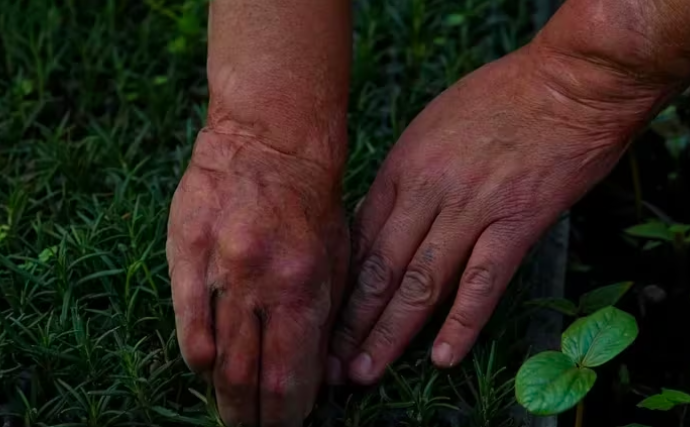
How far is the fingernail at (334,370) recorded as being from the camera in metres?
1.50

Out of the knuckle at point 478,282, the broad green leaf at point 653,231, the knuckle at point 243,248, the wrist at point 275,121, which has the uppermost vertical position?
the wrist at point 275,121

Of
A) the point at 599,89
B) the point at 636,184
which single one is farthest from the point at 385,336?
the point at 636,184

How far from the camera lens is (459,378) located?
1535mm

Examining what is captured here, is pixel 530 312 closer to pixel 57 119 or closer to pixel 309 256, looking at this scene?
pixel 309 256

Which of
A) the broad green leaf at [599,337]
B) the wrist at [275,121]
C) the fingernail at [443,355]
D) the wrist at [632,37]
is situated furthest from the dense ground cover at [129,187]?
the wrist at [632,37]

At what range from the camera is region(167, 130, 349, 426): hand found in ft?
4.46

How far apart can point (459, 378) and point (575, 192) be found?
28 cm

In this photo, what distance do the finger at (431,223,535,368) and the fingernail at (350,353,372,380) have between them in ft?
0.26

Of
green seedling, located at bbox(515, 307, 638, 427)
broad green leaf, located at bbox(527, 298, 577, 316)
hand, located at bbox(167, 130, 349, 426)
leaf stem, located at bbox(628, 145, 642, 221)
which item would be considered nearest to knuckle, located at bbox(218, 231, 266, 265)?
hand, located at bbox(167, 130, 349, 426)

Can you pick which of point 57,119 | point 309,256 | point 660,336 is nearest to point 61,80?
point 57,119

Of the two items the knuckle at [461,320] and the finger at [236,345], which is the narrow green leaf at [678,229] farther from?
the finger at [236,345]

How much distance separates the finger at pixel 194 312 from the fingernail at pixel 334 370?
177 mm

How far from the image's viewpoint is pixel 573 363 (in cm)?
135

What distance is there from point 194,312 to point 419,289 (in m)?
0.30
